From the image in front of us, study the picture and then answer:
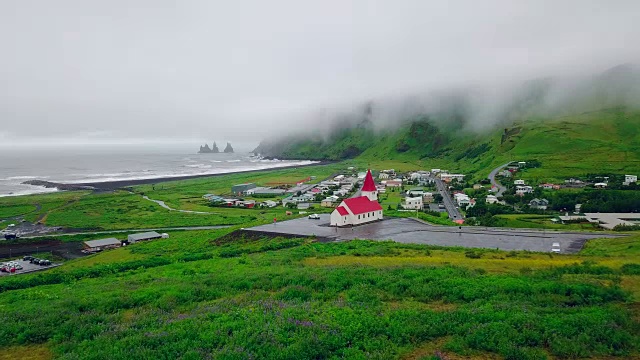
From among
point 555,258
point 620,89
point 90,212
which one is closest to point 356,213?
point 555,258

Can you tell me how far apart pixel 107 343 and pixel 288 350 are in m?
4.85

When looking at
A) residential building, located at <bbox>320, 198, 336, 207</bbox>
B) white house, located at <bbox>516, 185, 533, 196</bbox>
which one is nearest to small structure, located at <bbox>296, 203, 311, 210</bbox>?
residential building, located at <bbox>320, 198, 336, 207</bbox>

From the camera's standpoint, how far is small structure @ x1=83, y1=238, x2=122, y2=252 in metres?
48.1

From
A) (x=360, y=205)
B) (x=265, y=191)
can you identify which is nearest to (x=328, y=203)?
(x=360, y=205)

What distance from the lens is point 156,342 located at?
30.8 ft

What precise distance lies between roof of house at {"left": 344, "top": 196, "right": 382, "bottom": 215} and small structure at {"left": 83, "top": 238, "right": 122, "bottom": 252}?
30.8 meters

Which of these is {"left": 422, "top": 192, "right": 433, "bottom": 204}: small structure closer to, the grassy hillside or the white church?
the white church

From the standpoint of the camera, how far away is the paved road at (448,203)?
188 ft

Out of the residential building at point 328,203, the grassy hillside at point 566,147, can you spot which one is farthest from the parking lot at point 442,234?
the grassy hillside at point 566,147

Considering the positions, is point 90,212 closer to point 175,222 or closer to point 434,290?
point 175,222

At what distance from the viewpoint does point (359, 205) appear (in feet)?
149

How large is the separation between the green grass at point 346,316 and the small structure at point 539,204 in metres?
49.8

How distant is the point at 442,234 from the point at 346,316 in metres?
29.4

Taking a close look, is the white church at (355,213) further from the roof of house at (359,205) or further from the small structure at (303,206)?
the small structure at (303,206)
